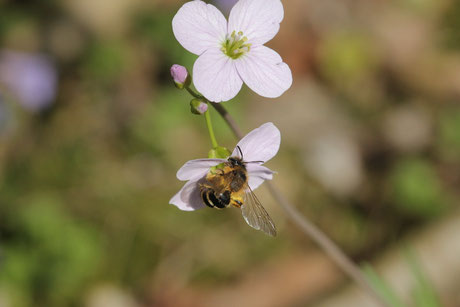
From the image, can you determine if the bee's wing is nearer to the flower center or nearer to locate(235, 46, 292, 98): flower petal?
locate(235, 46, 292, 98): flower petal

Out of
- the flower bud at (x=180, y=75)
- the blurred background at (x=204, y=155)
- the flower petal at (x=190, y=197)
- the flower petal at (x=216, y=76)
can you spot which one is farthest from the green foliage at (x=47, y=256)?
the flower petal at (x=216, y=76)

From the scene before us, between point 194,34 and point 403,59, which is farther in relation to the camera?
point 403,59

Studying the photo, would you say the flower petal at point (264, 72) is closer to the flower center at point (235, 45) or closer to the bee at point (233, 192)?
the flower center at point (235, 45)

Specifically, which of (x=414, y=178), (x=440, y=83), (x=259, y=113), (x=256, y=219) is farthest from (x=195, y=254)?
(x=440, y=83)

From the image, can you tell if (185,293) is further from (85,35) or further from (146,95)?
(85,35)

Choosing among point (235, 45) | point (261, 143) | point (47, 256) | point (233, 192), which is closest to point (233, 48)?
point (235, 45)

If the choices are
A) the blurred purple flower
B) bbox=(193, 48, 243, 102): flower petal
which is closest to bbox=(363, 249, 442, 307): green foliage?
bbox=(193, 48, 243, 102): flower petal
